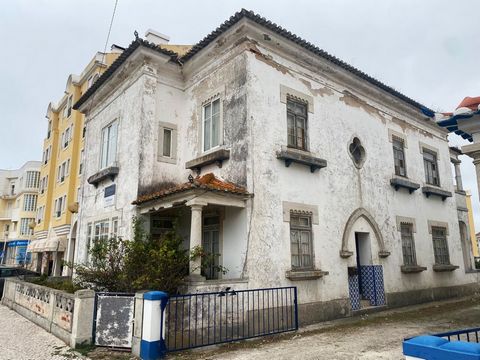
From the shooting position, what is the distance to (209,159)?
1078 centimetres

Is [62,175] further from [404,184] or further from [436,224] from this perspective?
[436,224]

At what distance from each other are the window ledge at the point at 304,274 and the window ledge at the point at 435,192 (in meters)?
7.55

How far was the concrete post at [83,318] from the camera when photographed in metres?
7.53

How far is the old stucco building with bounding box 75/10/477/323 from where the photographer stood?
987 centimetres

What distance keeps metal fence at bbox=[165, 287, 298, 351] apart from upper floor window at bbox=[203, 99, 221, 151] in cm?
459

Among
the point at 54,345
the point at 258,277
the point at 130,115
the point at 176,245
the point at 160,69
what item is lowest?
the point at 54,345

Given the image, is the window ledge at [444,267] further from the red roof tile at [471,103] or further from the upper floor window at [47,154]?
the upper floor window at [47,154]

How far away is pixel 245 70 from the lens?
10.3 metres

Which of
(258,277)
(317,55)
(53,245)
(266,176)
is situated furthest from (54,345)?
(53,245)

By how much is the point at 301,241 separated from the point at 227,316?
130 inches

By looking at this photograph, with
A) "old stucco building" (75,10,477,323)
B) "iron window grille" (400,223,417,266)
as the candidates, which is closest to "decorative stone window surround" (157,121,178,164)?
"old stucco building" (75,10,477,323)

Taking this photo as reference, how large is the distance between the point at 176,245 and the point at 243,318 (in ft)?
8.05

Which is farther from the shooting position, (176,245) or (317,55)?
(317,55)

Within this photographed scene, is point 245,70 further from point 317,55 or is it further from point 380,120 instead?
point 380,120
